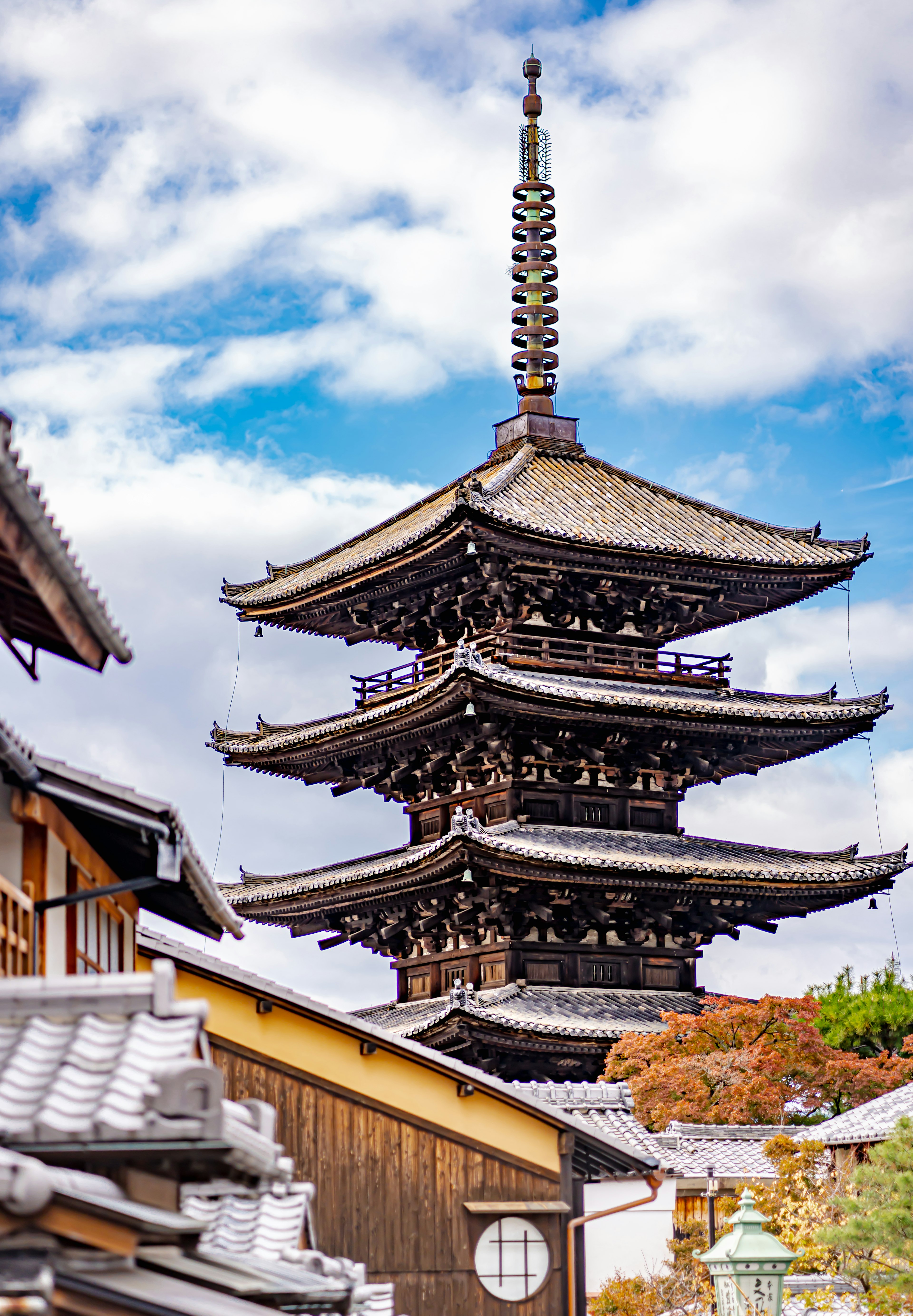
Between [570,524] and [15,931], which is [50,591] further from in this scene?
[570,524]

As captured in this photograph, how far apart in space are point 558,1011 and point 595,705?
6.28 m

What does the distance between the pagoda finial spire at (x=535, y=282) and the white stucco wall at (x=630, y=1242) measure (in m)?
23.6

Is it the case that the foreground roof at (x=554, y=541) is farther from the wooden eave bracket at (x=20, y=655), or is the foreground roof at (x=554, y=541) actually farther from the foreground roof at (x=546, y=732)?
the wooden eave bracket at (x=20, y=655)

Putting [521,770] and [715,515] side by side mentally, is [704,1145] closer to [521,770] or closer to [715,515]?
[521,770]

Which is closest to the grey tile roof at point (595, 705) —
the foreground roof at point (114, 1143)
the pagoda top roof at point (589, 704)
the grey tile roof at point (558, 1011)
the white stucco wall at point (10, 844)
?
the pagoda top roof at point (589, 704)

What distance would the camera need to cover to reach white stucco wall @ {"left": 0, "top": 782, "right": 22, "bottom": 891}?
10.4 meters

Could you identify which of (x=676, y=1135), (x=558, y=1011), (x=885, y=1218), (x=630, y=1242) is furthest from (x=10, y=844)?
(x=558, y=1011)

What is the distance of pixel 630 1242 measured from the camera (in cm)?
2433

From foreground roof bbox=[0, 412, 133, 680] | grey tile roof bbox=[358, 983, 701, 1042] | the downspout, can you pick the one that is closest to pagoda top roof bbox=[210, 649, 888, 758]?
grey tile roof bbox=[358, 983, 701, 1042]

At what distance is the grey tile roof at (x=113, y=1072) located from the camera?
248 inches

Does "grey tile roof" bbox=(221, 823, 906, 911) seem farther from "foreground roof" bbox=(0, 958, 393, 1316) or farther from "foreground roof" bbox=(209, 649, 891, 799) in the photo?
"foreground roof" bbox=(0, 958, 393, 1316)

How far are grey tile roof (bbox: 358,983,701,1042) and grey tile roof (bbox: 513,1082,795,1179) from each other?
2727mm

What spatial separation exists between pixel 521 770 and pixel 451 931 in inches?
150

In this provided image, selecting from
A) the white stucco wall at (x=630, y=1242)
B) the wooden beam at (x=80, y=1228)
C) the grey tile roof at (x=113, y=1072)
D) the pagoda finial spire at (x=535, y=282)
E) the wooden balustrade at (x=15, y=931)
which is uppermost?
the pagoda finial spire at (x=535, y=282)
